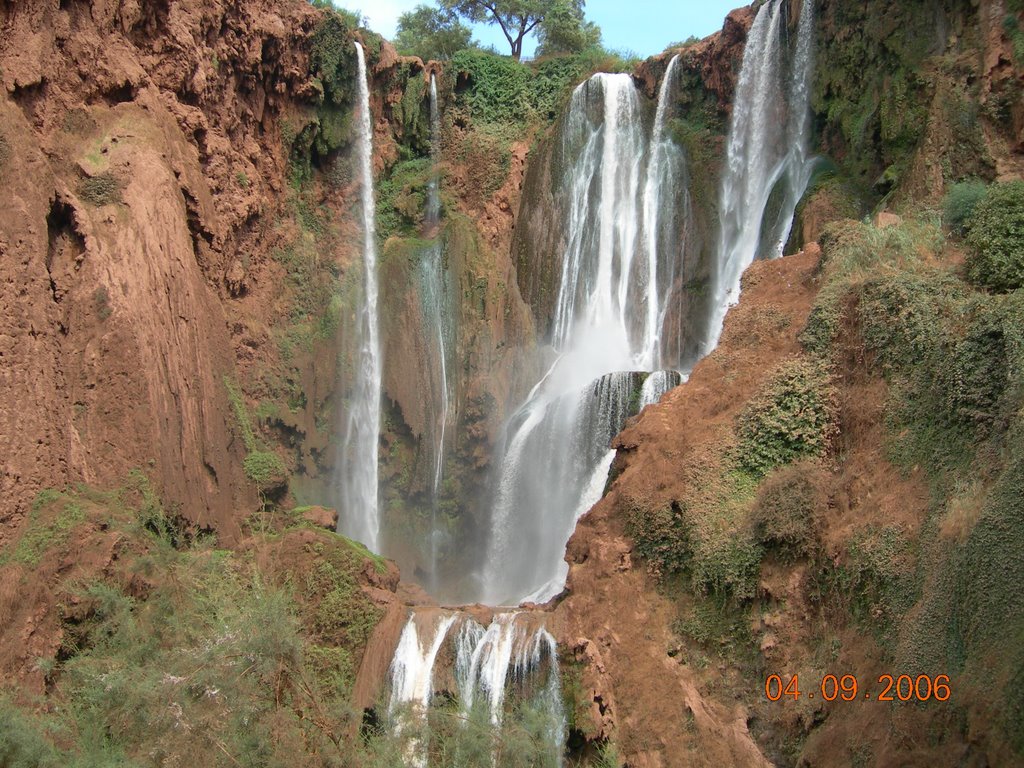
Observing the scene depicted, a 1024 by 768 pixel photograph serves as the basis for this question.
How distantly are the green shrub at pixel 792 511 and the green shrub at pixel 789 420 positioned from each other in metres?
0.57

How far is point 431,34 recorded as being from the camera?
41.3m

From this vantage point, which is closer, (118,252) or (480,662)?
(480,662)

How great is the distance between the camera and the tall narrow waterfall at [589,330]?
2331 cm

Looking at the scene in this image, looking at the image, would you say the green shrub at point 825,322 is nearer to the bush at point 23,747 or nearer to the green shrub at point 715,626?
the green shrub at point 715,626

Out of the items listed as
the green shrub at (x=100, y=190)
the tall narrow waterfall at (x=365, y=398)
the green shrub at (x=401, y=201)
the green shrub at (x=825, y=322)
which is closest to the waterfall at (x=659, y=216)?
the green shrub at (x=401, y=201)

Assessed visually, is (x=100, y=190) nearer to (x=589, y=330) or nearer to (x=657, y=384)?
(x=657, y=384)

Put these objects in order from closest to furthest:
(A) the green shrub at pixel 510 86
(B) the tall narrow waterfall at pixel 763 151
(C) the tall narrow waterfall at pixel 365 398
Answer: (B) the tall narrow waterfall at pixel 763 151
(C) the tall narrow waterfall at pixel 365 398
(A) the green shrub at pixel 510 86

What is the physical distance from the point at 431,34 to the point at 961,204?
97.2 ft

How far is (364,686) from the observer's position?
16.9 m

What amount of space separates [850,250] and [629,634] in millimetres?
7255

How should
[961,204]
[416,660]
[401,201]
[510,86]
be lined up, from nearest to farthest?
[961,204], [416,660], [401,201], [510,86]

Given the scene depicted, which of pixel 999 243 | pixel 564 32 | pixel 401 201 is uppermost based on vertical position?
pixel 564 32

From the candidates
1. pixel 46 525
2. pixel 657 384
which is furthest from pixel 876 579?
pixel 46 525

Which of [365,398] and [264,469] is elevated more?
[365,398]
